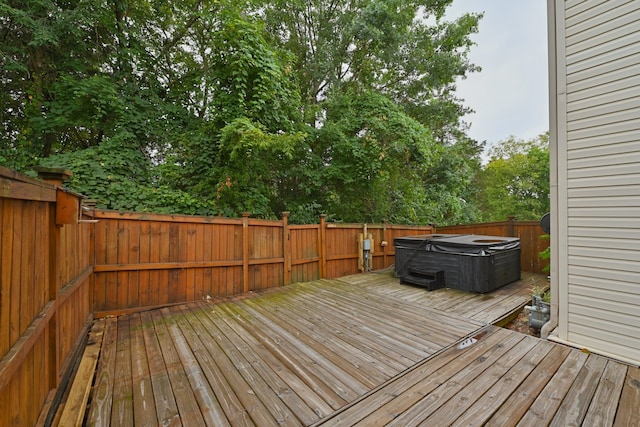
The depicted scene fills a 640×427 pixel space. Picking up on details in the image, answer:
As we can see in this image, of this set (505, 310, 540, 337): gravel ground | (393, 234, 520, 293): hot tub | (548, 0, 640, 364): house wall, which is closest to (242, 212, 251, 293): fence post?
(393, 234, 520, 293): hot tub

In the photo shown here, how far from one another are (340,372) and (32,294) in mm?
2063

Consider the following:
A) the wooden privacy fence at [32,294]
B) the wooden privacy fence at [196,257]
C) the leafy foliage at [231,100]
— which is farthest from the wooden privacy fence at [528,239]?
the wooden privacy fence at [32,294]

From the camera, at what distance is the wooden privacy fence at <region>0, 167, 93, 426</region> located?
3.36ft

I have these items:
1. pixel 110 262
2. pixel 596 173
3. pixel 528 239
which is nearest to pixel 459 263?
pixel 596 173

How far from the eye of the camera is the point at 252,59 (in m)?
5.07

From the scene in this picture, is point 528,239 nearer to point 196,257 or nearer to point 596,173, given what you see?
point 596,173

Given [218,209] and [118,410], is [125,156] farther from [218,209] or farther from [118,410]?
[118,410]

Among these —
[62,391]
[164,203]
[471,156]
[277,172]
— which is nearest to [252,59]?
[277,172]

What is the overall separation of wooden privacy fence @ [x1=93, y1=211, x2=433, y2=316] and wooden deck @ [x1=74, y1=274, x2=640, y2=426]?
0.39 metres

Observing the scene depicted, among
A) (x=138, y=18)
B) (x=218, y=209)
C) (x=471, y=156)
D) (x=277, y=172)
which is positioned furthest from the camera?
(x=471, y=156)

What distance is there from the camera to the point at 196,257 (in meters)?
3.97

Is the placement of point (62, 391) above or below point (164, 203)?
below

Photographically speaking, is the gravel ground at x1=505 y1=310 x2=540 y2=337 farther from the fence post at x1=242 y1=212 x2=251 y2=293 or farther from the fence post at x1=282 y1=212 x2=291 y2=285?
the fence post at x1=242 y1=212 x2=251 y2=293

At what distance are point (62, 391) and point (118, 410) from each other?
0.50m
